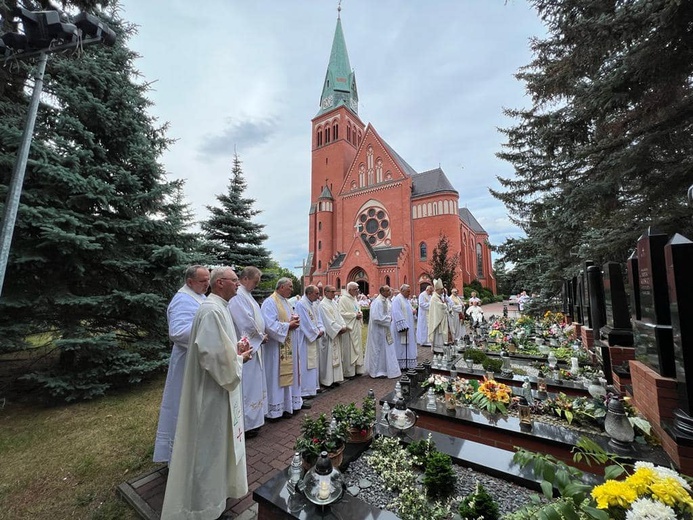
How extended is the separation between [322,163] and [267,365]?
34.0m

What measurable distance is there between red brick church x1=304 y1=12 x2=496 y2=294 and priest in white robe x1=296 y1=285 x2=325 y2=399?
2132 centimetres

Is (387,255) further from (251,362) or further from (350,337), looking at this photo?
(251,362)

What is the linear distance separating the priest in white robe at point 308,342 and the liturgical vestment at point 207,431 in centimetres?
292

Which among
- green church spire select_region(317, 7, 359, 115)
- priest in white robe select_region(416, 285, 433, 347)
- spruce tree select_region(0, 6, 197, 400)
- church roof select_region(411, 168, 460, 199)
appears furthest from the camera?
green church spire select_region(317, 7, 359, 115)

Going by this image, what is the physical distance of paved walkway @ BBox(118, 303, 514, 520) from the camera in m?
2.76

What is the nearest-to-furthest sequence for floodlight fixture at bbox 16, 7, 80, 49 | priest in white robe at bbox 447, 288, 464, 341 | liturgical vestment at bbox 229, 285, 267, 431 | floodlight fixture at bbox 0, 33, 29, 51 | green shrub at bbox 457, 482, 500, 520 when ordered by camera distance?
green shrub at bbox 457, 482, 500, 520 < floodlight fixture at bbox 16, 7, 80, 49 < floodlight fixture at bbox 0, 33, 29, 51 < liturgical vestment at bbox 229, 285, 267, 431 < priest in white robe at bbox 447, 288, 464, 341

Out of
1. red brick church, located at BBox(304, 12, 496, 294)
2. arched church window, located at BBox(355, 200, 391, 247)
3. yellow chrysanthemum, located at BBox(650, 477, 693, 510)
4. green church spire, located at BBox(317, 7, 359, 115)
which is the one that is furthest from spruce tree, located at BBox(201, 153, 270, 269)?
green church spire, located at BBox(317, 7, 359, 115)

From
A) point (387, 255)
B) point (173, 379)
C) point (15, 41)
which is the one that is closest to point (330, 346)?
point (173, 379)

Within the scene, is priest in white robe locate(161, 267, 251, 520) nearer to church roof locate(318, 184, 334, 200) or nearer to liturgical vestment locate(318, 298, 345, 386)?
liturgical vestment locate(318, 298, 345, 386)

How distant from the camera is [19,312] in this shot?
5652 mm

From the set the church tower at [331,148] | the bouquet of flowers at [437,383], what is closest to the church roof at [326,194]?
the church tower at [331,148]

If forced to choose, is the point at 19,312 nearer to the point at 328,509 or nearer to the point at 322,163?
the point at 328,509

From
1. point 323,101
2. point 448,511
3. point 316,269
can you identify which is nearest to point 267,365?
point 448,511

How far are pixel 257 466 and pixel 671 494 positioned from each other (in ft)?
11.7
